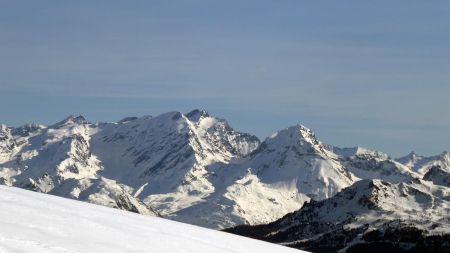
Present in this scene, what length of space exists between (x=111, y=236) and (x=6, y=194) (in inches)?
430

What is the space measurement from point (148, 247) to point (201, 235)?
31.9 ft

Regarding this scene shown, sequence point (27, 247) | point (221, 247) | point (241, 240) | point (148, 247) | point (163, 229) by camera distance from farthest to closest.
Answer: point (241, 240) → point (163, 229) → point (221, 247) → point (148, 247) → point (27, 247)

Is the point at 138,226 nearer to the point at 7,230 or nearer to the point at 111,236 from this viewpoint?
the point at 111,236

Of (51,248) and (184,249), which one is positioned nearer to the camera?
(51,248)

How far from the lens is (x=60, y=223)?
34.8 m

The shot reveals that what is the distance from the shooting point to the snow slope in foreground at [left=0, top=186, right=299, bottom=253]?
29.2 m

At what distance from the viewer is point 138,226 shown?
40.9m

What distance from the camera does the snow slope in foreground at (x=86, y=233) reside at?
29.2 metres

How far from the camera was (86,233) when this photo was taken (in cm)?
3353

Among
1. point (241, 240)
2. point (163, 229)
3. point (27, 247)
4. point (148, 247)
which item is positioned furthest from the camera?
point (241, 240)

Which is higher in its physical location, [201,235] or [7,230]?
[7,230]

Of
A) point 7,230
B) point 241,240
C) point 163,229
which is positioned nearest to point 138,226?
point 163,229

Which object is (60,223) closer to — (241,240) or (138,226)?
(138,226)

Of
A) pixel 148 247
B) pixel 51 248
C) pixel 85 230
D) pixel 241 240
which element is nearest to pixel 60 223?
pixel 85 230
